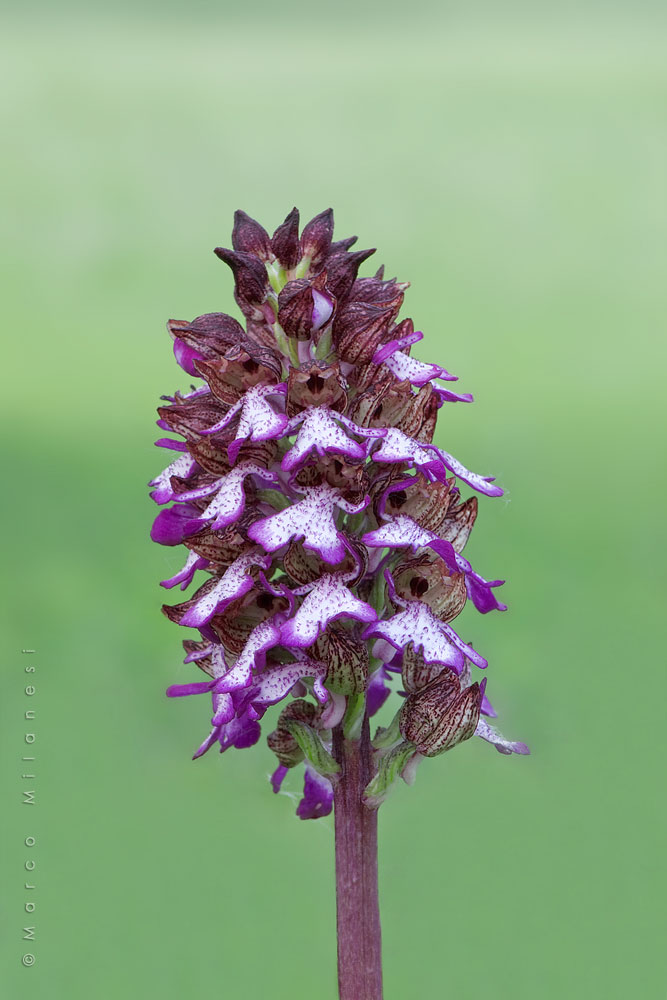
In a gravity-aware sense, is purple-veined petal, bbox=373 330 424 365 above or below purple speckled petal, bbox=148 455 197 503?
above

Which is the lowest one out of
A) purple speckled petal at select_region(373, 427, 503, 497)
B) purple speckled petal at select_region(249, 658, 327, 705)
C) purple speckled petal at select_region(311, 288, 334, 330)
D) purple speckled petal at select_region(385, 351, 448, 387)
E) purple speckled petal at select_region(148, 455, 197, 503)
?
purple speckled petal at select_region(249, 658, 327, 705)

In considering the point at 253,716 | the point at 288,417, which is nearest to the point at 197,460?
the point at 288,417

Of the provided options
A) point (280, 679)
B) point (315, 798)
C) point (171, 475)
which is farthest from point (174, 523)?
point (315, 798)

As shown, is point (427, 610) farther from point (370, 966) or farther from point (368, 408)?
point (370, 966)

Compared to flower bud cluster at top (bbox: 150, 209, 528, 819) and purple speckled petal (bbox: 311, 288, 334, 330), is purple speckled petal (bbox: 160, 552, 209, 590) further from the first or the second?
purple speckled petal (bbox: 311, 288, 334, 330)

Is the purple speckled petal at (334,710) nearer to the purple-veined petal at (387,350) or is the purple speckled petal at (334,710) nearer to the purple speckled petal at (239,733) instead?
the purple speckled petal at (239,733)

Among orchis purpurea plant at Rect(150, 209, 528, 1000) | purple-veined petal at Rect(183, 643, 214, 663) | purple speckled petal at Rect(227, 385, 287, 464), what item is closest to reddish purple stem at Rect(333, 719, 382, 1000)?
orchis purpurea plant at Rect(150, 209, 528, 1000)

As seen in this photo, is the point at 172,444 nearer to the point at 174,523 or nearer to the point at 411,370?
the point at 174,523
